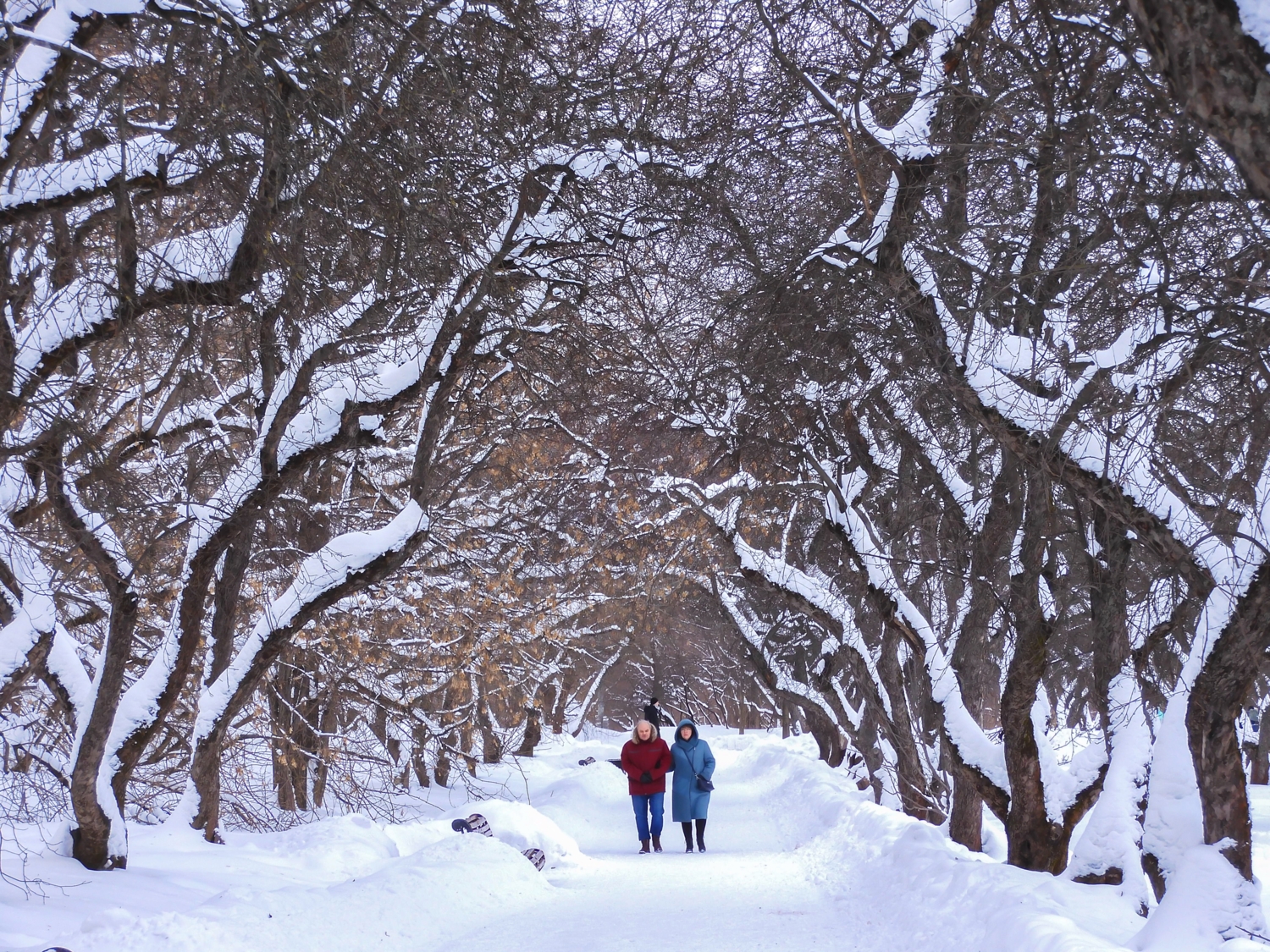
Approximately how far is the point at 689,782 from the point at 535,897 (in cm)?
464

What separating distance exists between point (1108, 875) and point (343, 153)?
6.52m

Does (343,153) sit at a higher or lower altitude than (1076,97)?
lower

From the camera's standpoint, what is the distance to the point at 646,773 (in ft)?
45.7

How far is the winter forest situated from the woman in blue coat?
1795 millimetres

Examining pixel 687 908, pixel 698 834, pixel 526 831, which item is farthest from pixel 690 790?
pixel 687 908

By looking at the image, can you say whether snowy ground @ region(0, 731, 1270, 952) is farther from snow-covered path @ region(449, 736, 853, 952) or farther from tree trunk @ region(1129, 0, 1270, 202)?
Answer: tree trunk @ region(1129, 0, 1270, 202)

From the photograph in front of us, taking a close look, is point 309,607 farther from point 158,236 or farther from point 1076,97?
point 1076,97

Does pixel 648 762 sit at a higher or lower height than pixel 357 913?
higher

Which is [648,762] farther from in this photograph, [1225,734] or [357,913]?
[1225,734]

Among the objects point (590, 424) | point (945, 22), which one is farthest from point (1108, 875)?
point (590, 424)

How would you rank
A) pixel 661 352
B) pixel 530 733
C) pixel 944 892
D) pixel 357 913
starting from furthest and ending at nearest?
pixel 530 733 → pixel 661 352 → pixel 944 892 → pixel 357 913

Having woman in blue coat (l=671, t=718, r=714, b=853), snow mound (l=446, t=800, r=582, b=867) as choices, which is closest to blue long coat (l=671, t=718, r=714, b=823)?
woman in blue coat (l=671, t=718, r=714, b=853)

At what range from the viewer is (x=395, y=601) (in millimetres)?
13469

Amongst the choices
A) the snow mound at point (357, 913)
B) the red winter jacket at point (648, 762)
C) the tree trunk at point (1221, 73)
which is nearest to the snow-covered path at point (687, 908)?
the snow mound at point (357, 913)
